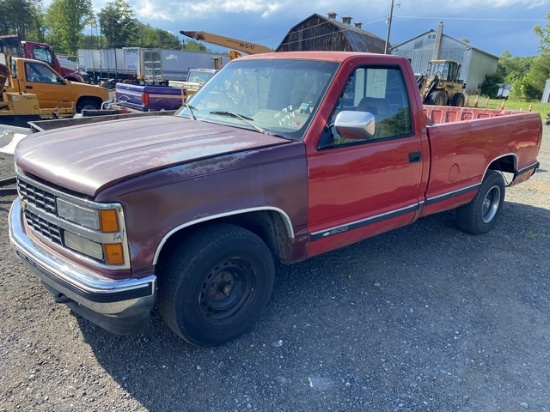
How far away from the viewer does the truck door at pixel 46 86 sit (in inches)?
483

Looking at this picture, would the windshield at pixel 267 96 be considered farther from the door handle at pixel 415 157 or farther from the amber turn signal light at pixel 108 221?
the amber turn signal light at pixel 108 221

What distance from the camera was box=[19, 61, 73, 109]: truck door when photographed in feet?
40.3

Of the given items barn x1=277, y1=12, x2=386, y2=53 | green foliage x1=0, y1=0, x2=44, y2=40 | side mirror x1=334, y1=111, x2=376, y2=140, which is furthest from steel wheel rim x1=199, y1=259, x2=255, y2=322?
green foliage x1=0, y1=0, x2=44, y2=40

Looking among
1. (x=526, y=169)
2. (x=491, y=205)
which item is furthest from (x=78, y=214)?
(x=526, y=169)

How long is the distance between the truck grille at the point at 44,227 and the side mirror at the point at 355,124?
1985 millimetres

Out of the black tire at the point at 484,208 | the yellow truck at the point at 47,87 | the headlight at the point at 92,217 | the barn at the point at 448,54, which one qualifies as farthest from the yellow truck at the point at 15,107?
the barn at the point at 448,54

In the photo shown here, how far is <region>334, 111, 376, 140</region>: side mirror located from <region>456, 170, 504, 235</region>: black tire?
102 inches

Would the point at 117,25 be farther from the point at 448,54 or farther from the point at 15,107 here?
the point at 15,107

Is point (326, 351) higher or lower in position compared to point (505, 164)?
lower

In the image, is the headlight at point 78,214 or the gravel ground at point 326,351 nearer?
the headlight at point 78,214

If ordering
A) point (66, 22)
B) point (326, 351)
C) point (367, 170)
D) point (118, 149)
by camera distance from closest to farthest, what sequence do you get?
1. point (118, 149)
2. point (326, 351)
3. point (367, 170)
4. point (66, 22)

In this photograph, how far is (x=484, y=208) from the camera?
520 centimetres

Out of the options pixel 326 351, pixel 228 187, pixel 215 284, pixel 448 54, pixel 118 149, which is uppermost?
pixel 448 54

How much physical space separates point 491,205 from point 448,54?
46.3 metres
